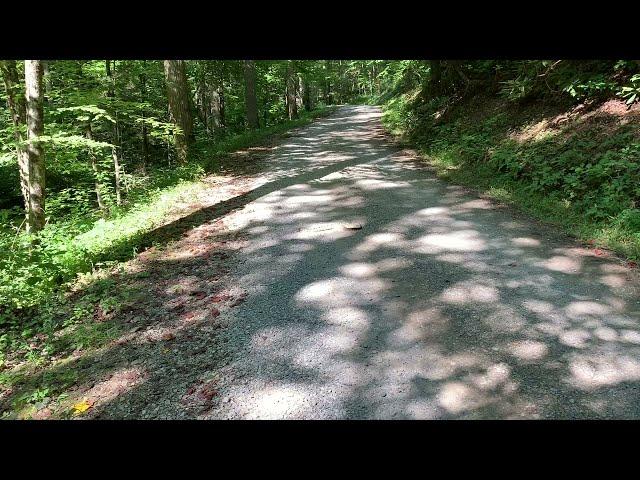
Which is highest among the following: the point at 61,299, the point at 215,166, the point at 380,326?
the point at 215,166

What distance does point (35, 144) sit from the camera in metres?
8.80

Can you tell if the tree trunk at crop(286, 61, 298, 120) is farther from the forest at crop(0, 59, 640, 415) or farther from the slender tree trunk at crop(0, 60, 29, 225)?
the slender tree trunk at crop(0, 60, 29, 225)

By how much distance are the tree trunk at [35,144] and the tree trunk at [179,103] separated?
12.3 feet

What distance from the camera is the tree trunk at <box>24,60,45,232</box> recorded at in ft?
28.5

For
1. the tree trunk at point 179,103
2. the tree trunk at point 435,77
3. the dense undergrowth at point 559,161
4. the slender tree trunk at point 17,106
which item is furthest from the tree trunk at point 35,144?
the tree trunk at point 435,77

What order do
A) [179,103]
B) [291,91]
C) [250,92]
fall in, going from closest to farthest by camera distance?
[179,103] < [250,92] < [291,91]

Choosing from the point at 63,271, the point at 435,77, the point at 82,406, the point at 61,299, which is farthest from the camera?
the point at 435,77

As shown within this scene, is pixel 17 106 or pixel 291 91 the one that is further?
pixel 291 91

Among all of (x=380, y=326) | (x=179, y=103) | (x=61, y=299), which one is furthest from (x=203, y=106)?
(x=380, y=326)

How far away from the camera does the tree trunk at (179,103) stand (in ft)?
40.4

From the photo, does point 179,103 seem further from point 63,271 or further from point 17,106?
point 63,271

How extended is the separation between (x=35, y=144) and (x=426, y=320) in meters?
8.52
